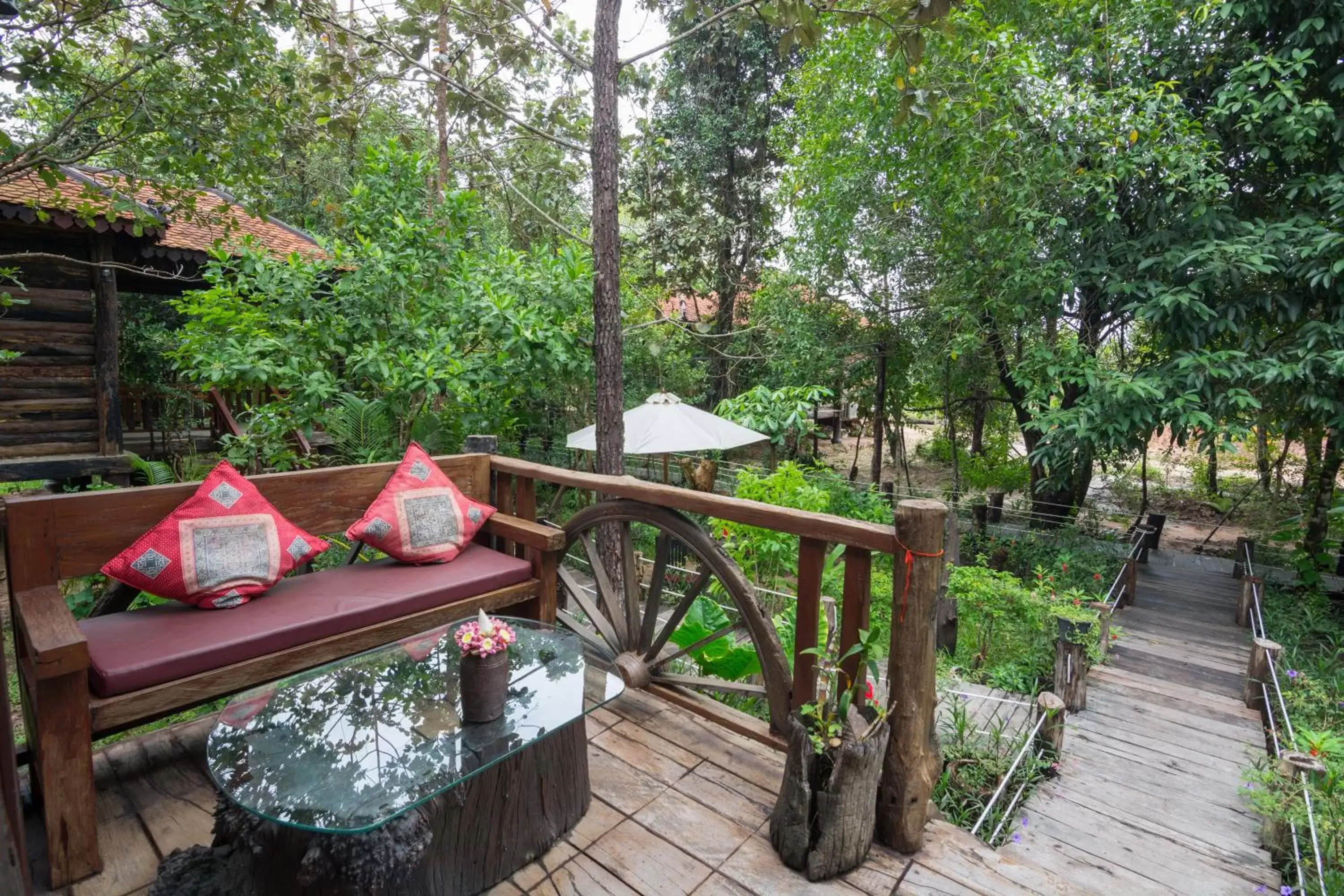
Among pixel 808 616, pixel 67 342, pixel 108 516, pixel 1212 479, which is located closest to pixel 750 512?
pixel 808 616

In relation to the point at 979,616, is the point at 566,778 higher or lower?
higher

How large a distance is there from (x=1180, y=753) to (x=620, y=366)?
415 cm

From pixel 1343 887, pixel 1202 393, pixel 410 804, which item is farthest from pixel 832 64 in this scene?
pixel 410 804

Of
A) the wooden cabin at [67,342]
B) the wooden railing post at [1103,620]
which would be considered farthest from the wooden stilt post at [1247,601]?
the wooden cabin at [67,342]

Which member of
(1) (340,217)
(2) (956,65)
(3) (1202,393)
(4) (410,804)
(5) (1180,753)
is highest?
(2) (956,65)

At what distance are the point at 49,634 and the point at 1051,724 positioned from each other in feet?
14.1

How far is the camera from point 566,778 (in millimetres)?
1882

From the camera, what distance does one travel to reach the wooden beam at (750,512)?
192 centimetres

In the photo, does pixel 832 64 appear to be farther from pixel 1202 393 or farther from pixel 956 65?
pixel 1202 393

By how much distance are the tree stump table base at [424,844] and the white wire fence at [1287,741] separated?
9.24ft

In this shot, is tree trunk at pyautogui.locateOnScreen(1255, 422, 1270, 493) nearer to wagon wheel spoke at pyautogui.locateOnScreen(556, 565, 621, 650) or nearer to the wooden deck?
the wooden deck

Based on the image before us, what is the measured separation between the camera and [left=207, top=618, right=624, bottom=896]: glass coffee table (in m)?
1.40

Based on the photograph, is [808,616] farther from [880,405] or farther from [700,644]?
[880,405]

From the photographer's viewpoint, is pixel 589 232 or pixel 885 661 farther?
pixel 589 232
